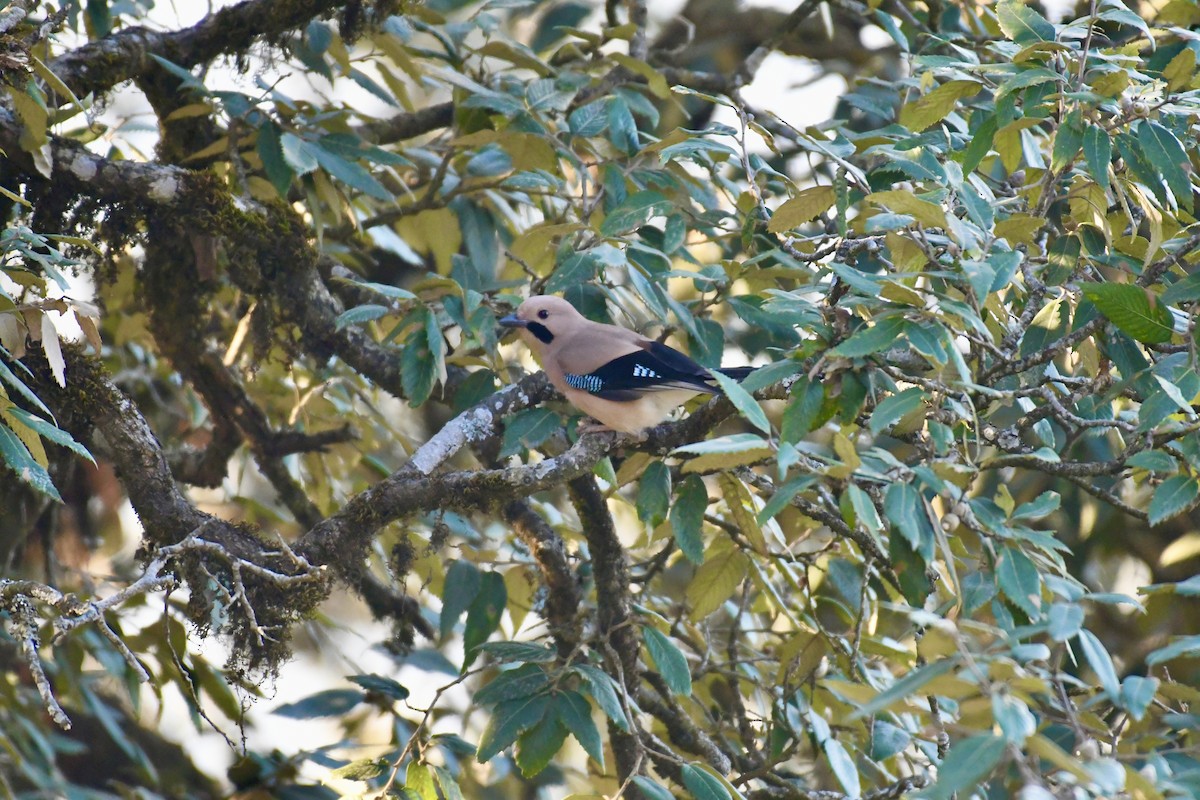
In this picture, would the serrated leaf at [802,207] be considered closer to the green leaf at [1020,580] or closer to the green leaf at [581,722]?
the green leaf at [1020,580]

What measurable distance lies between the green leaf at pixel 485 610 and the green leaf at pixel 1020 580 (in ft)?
6.36

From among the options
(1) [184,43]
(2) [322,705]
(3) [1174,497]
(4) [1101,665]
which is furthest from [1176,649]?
(1) [184,43]

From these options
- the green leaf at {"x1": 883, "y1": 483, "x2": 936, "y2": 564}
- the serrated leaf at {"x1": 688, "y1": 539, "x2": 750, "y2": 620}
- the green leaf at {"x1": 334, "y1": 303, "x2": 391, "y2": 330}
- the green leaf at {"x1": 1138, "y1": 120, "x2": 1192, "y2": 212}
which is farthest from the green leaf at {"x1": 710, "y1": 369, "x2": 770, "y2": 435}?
the serrated leaf at {"x1": 688, "y1": 539, "x2": 750, "y2": 620}

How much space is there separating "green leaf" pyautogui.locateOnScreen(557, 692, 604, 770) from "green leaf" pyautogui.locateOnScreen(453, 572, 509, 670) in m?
0.75

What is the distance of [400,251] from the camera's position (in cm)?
463

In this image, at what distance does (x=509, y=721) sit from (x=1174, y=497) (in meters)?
1.67

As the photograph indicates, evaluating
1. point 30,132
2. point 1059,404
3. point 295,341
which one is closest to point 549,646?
point 295,341

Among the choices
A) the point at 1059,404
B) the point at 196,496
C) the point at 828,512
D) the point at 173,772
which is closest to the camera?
the point at 1059,404

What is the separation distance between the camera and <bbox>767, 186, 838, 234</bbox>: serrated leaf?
9.77 ft

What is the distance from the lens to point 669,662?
10.4 feet

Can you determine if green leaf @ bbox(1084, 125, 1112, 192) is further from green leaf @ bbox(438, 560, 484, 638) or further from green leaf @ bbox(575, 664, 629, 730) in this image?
green leaf @ bbox(438, 560, 484, 638)

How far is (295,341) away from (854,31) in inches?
177

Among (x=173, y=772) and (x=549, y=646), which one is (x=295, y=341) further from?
(x=173, y=772)

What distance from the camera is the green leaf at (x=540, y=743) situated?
301 cm
